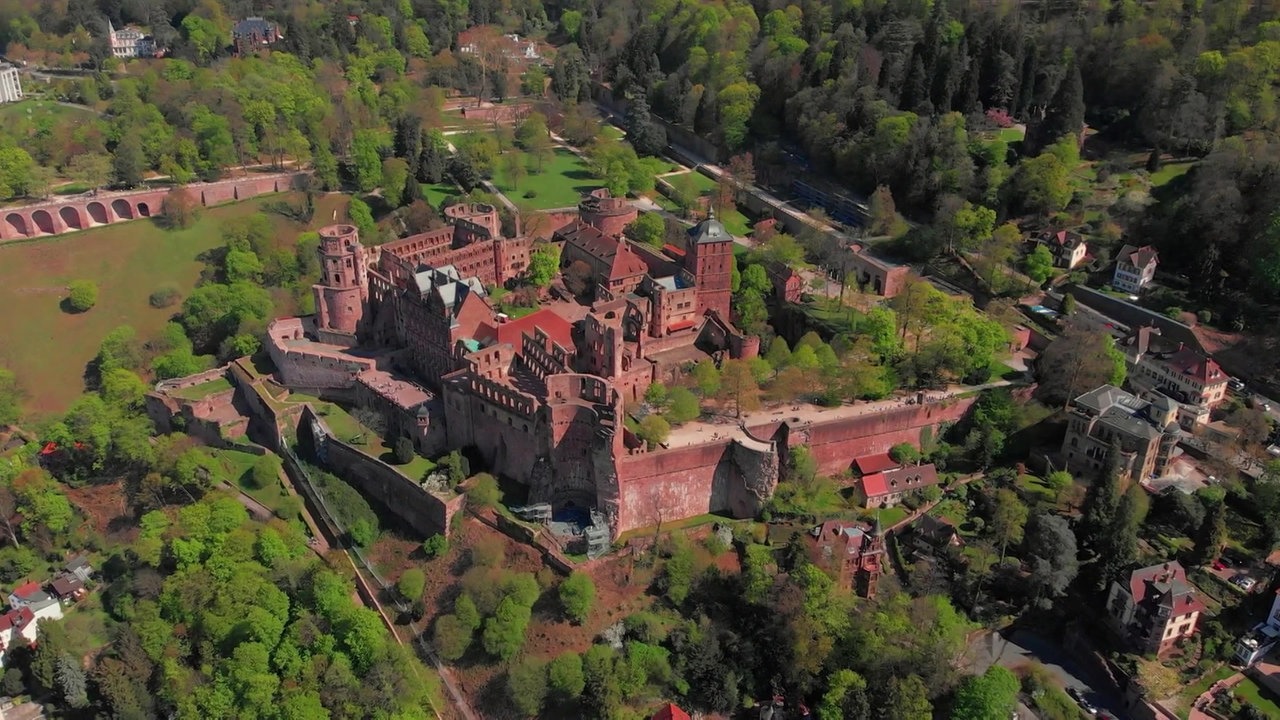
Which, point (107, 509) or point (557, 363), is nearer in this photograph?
point (557, 363)

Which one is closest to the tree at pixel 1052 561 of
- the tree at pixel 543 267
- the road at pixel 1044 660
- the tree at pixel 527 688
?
the road at pixel 1044 660

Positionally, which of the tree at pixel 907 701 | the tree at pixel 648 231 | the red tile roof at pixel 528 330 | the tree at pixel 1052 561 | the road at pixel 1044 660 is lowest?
the road at pixel 1044 660

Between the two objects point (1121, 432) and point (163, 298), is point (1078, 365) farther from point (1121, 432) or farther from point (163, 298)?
point (163, 298)

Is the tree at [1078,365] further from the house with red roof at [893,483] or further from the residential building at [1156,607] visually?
the residential building at [1156,607]

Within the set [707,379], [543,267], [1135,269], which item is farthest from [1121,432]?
[543,267]

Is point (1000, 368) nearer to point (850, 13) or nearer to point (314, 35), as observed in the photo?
point (850, 13)

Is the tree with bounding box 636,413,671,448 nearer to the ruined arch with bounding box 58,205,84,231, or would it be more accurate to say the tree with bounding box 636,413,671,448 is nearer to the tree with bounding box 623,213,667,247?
the tree with bounding box 623,213,667,247
